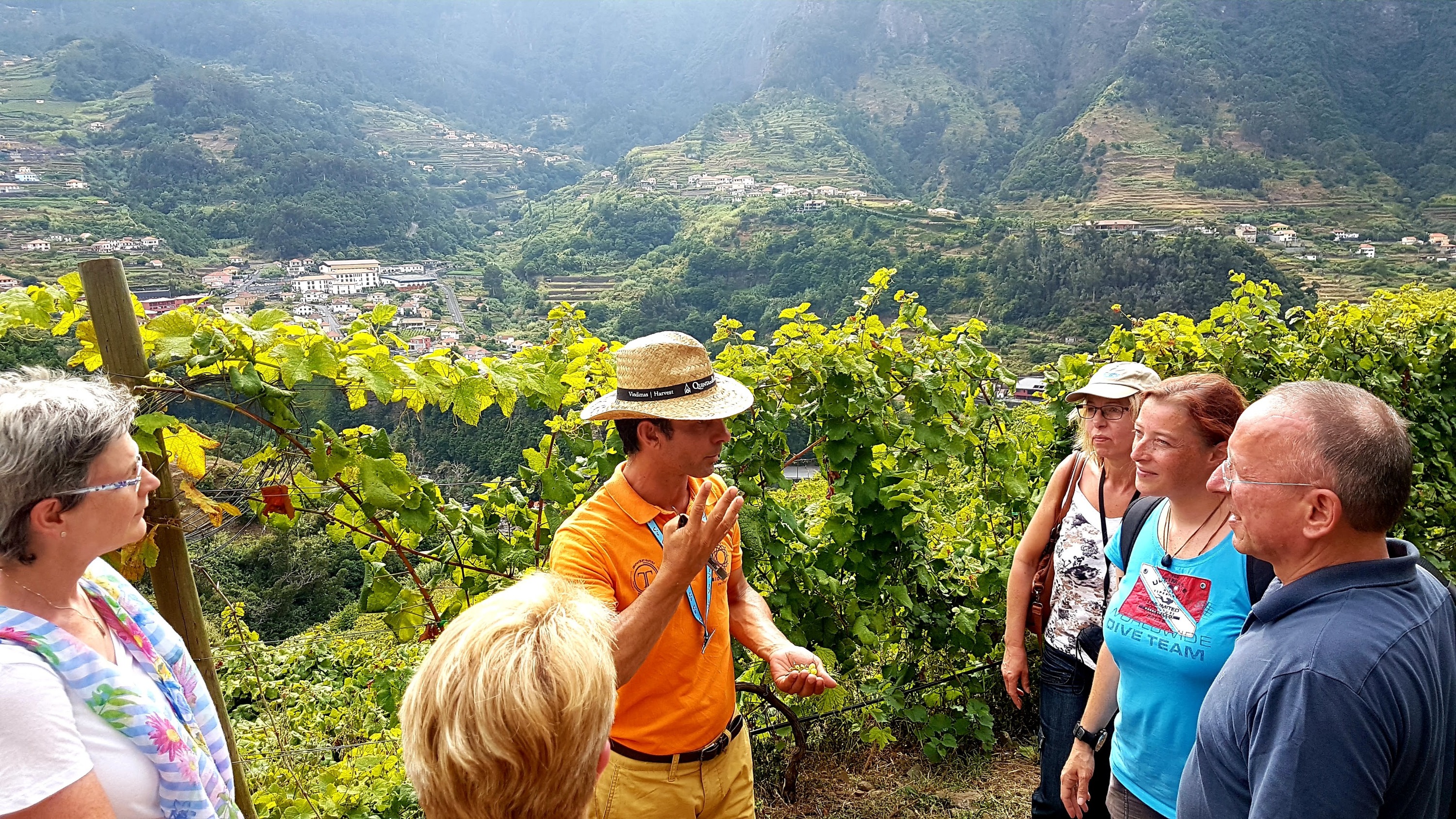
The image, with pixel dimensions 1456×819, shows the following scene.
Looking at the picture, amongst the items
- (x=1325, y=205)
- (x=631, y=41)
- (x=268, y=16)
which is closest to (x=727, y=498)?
(x=1325, y=205)

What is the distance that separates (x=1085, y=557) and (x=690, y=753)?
1.47 m

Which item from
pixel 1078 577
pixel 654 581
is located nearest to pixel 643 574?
pixel 654 581

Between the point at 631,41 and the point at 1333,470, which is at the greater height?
the point at 631,41

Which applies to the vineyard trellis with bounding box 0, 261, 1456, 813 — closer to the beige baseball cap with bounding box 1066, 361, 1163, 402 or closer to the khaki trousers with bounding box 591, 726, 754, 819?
the beige baseball cap with bounding box 1066, 361, 1163, 402

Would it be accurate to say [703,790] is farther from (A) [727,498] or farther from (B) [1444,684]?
(B) [1444,684]

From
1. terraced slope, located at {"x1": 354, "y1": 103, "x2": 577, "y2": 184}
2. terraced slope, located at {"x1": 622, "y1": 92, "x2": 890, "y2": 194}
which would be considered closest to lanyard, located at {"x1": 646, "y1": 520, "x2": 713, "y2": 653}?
terraced slope, located at {"x1": 622, "y1": 92, "x2": 890, "y2": 194}

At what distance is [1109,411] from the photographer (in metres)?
2.66

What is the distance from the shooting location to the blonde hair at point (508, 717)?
1.07 metres

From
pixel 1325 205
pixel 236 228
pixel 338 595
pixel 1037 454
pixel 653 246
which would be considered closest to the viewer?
pixel 1037 454

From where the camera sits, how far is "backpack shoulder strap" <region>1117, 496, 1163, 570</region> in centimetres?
230

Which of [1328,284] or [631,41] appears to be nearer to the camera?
[1328,284]

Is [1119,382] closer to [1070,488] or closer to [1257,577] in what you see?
[1070,488]

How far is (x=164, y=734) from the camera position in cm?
144

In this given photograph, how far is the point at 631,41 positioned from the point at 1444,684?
16155cm
